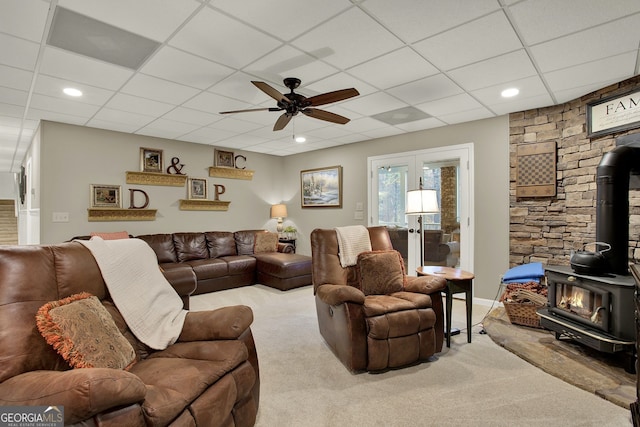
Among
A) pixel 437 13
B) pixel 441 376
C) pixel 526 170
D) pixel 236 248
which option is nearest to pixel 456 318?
pixel 441 376

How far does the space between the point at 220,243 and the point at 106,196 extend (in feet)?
5.95

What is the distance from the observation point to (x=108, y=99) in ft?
11.5

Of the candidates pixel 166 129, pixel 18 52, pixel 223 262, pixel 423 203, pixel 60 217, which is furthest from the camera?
pixel 223 262

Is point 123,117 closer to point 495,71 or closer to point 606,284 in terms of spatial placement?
point 495,71

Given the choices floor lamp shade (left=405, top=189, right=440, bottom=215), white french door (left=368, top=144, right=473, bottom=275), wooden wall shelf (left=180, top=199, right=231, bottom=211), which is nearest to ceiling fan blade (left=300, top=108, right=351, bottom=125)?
floor lamp shade (left=405, top=189, right=440, bottom=215)

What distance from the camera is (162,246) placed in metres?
4.98

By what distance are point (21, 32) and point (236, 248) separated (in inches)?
161

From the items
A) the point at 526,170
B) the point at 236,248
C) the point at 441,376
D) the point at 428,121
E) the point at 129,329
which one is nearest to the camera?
the point at 129,329

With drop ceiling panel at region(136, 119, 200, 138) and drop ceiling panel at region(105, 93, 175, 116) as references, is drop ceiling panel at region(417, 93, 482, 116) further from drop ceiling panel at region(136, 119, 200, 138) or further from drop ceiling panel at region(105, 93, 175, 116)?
drop ceiling panel at region(136, 119, 200, 138)

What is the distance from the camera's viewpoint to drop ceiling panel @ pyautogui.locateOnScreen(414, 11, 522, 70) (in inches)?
83.8

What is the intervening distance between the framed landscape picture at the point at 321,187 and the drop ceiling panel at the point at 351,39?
3.44 metres

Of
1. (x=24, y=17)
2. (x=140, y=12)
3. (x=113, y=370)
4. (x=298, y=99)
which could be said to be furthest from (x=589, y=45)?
(x=24, y=17)

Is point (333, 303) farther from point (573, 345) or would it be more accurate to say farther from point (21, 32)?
point (21, 32)

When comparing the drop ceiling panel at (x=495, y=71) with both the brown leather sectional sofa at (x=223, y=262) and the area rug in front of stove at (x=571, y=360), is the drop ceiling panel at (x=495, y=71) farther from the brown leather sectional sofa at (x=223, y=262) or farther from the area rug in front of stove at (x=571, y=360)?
the brown leather sectional sofa at (x=223, y=262)
